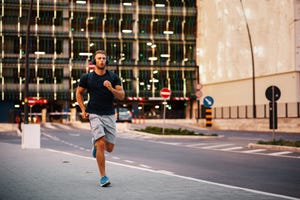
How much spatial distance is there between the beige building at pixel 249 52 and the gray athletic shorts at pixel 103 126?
38.2 m

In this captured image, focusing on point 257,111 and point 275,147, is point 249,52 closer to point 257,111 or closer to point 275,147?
point 257,111

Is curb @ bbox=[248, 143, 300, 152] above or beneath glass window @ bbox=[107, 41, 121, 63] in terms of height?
beneath

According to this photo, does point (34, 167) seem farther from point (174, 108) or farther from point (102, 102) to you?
point (174, 108)

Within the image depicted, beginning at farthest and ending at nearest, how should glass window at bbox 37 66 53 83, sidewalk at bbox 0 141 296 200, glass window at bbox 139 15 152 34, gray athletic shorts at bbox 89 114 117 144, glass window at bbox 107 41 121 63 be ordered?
glass window at bbox 139 15 152 34, glass window at bbox 107 41 121 63, glass window at bbox 37 66 53 83, gray athletic shorts at bbox 89 114 117 144, sidewalk at bbox 0 141 296 200

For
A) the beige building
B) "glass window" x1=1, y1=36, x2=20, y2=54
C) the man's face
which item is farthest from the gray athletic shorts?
"glass window" x1=1, y1=36, x2=20, y2=54

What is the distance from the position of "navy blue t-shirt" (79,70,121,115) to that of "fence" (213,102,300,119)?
38.1m

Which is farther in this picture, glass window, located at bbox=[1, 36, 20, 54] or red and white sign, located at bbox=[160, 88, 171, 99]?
glass window, located at bbox=[1, 36, 20, 54]

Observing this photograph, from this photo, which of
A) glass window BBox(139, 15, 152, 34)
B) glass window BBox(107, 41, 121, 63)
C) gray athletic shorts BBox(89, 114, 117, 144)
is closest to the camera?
gray athletic shorts BBox(89, 114, 117, 144)

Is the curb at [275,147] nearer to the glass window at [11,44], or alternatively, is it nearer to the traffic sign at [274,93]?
the traffic sign at [274,93]

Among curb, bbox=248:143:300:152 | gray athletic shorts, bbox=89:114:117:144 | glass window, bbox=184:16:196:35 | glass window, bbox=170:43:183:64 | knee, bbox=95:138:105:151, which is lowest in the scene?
curb, bbox=248:143:300:152

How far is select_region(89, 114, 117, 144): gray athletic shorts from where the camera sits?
926 cm

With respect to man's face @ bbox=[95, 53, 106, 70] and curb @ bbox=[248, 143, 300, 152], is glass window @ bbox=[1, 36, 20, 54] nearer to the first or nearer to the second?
curb @ bbox=[248, 143, 300, 152]

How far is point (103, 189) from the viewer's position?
350 inches

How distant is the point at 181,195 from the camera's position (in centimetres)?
825
